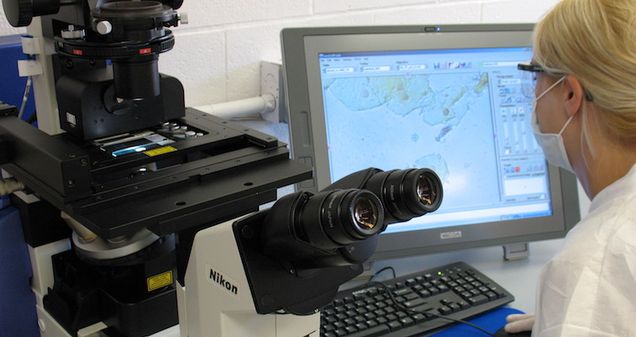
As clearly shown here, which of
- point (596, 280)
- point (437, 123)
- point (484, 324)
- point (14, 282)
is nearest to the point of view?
point (596, 280)

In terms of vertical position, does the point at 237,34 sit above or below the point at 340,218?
above

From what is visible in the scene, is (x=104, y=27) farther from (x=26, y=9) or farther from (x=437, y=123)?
(x=437, y=123)

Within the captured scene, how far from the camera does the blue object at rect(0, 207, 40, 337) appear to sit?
1.06 m

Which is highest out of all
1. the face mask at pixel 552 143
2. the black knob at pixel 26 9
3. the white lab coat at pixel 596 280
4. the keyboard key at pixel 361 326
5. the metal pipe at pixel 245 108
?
the black knob at pixel 26 9

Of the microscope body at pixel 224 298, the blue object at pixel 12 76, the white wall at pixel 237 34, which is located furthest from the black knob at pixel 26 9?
the white wall at pixel 237 34

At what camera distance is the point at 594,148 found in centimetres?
115

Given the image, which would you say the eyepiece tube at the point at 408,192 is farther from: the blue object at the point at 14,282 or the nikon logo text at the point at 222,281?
the blue object at the point at 14,282

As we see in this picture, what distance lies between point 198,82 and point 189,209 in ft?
2.63

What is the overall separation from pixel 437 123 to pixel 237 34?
1.65ft

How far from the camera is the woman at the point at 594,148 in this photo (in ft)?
3.16

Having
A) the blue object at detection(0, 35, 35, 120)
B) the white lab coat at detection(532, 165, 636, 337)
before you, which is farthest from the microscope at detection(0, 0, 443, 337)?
the white lab coat at detection(532, 165, 636, 337)

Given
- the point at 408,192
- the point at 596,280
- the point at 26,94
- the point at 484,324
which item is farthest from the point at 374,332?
the point at 26,94

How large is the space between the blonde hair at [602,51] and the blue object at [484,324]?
45 centimetres

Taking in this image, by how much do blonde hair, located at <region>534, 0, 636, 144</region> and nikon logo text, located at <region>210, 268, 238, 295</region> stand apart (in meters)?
0.65
